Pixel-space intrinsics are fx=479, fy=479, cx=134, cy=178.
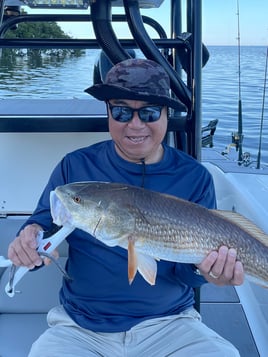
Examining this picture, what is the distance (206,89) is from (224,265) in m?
11.3

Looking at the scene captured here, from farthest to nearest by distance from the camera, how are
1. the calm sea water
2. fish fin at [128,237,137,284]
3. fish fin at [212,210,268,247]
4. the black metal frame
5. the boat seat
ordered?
the calm sea water → the black metal frame → the boat seat → fish fin at [212,210,268,247] → fish fin at [128,237,137,284]

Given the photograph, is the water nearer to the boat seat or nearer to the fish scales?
the boat seat

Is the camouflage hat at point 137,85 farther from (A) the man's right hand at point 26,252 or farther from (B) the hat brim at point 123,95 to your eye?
(A) the man's right hand at point 26,252

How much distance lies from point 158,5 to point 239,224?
2.20 meters

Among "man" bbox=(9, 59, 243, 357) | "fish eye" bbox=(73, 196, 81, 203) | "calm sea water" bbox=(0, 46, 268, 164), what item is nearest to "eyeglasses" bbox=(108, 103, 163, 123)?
"man" bbox=(9, 59, 243, 357)

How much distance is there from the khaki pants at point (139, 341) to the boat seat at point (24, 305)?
32 centimetres

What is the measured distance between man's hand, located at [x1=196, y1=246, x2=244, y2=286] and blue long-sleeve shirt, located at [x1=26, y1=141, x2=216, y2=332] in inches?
10.8

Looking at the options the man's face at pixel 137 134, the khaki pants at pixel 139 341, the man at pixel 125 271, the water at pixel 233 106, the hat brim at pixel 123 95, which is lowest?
the water at pixel 233 106

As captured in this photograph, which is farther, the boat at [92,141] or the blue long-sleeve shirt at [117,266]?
the boat at [92,141]

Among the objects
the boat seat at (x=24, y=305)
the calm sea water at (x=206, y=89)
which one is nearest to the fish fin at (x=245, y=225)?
the boat seat at (x=24, y=305)

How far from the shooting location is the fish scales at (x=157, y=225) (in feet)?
5.36

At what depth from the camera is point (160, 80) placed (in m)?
2.08

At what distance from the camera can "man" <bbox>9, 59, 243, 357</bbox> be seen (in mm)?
1965

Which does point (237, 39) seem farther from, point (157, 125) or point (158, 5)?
point (157, 125)
